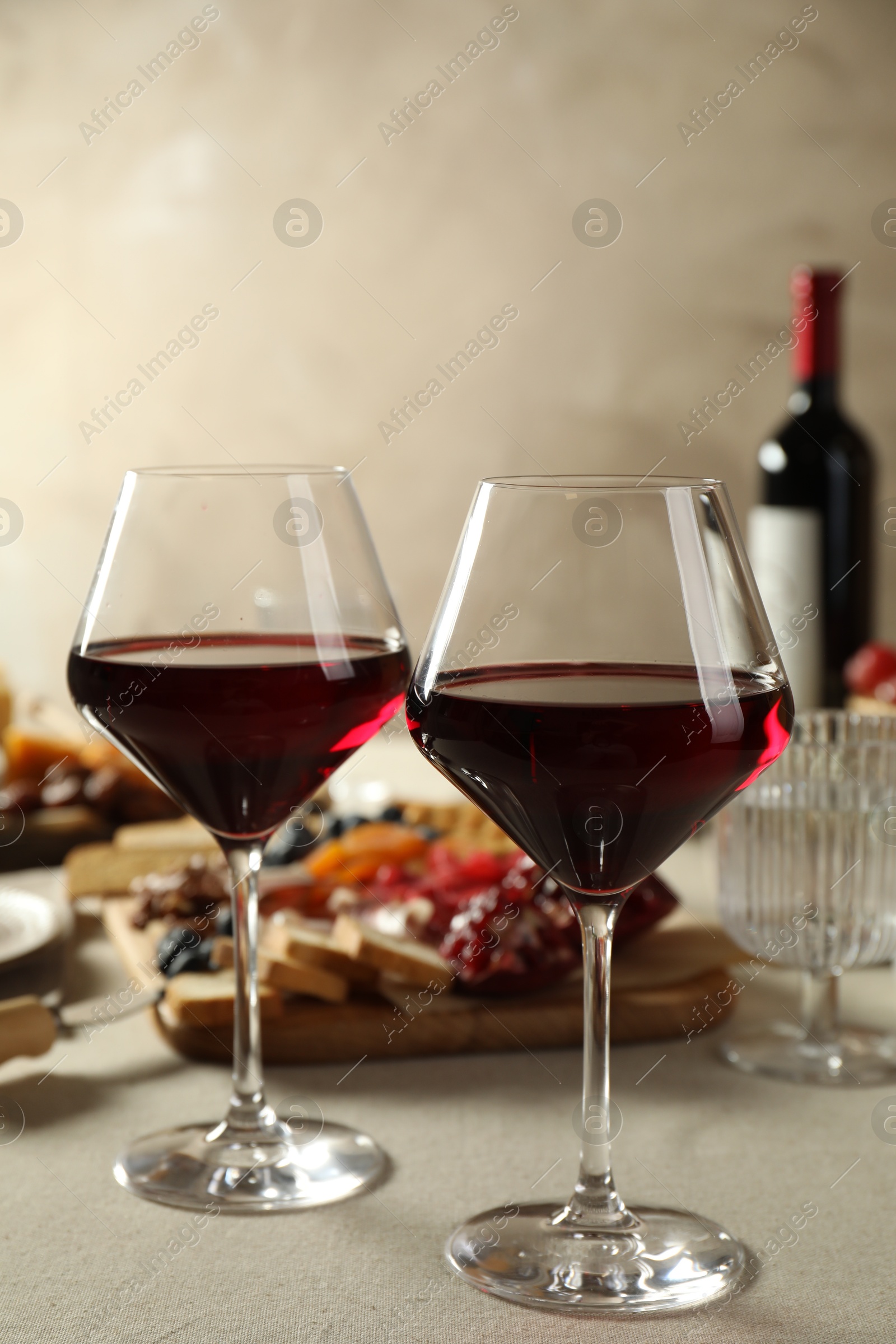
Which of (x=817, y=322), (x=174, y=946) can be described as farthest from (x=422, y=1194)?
(x=817, y=322)

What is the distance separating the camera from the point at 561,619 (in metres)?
0.53

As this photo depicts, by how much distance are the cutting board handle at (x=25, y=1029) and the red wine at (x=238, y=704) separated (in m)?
0.16

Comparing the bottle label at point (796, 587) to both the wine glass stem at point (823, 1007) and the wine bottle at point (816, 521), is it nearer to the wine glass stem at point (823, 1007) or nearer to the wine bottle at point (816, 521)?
the wine bottle at point (816, 521)

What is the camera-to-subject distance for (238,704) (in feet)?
2.08

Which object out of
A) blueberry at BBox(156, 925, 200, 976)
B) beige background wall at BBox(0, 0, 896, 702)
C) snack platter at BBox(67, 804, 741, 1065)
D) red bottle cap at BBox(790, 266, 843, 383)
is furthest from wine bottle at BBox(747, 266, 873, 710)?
beige background wall at BBox(0, 0, 896, 702)

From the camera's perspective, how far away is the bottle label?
1.37 m

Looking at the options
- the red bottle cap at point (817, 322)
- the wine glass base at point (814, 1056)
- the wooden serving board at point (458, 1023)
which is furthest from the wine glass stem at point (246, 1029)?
the red bottle cap at point (817, 322)

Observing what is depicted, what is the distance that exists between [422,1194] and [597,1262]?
0.10 m

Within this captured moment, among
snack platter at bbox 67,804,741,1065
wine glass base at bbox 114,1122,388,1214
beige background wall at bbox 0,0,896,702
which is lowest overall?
wine glass base at bbox 114,1122,388,1214

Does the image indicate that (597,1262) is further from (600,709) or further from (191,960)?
(191,960)

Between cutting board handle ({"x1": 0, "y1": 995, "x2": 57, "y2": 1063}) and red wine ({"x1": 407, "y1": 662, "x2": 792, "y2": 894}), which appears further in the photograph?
cutting board handle ({"x1": 0, "y1": 995, "x2": 57, "y2": 1063})

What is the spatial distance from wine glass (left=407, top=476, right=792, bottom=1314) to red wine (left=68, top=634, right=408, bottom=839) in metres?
0.09

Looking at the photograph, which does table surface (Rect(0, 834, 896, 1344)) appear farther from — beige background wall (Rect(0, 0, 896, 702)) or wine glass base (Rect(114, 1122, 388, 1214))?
beige background wall (Rect(0, 0, 896, 702))

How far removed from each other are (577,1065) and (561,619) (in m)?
0.35
